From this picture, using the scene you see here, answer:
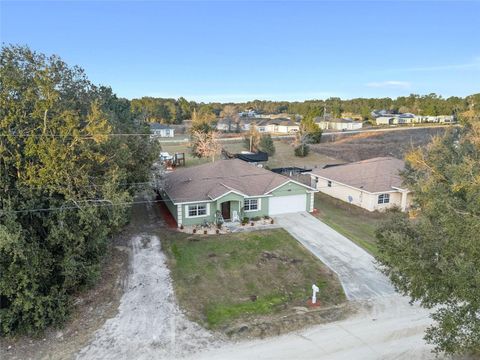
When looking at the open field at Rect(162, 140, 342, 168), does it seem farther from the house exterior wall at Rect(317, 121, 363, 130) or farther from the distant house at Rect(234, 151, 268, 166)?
the house exterior wall at Rect(317, 121, 363, 130)

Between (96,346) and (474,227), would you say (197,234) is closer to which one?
(96,346)

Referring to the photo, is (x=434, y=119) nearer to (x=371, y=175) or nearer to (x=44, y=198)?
(x=371, y=175)

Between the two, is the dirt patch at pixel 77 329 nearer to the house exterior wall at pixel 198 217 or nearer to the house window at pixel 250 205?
the house exterior wall at pixel 198 217

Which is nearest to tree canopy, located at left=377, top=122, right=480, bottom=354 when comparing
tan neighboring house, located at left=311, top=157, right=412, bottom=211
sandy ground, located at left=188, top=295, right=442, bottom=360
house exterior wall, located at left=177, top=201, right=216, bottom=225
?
sandy ground, located at left=188, top=295, right=442, bottom=360

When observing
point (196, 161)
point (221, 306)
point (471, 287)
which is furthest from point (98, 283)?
point (196, 161)

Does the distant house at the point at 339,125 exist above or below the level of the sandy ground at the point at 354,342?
above

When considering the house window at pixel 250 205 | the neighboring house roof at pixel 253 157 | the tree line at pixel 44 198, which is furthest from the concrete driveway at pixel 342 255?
the neighboring house roof at pixel 253 157
